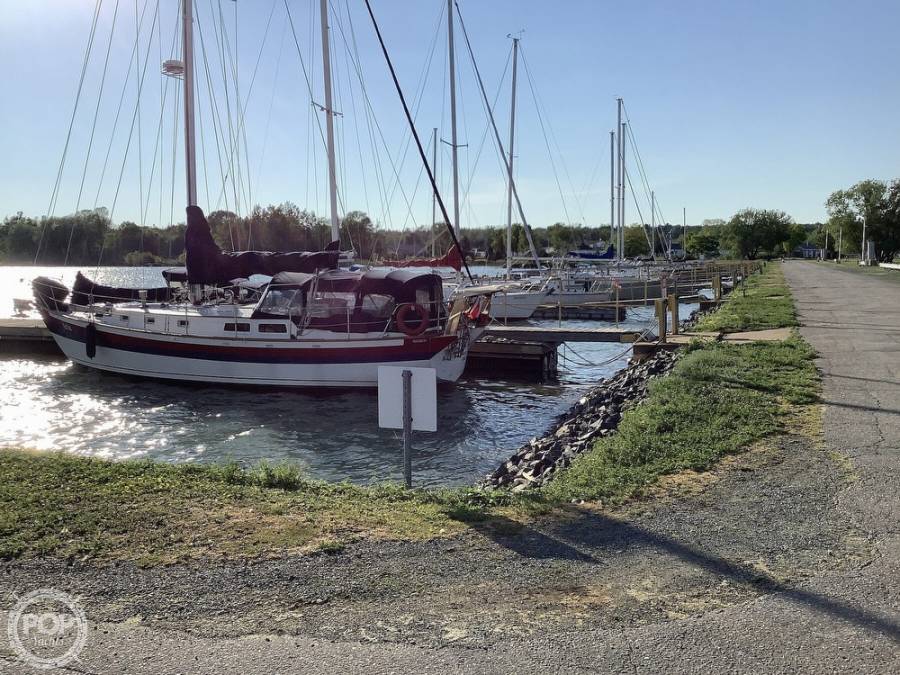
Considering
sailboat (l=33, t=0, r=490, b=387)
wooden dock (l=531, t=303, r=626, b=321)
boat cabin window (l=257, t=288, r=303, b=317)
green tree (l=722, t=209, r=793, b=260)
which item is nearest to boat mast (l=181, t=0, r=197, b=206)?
sailboat (l=33, t=0, r=490, b=387)

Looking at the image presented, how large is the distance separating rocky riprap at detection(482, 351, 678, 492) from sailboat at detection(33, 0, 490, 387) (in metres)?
5.00

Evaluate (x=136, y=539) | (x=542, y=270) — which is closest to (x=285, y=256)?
(x=136, y=539)

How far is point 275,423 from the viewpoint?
1655cm

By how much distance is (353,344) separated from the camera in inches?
763

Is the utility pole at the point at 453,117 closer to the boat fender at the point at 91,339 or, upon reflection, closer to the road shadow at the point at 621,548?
the boat fender at the point at 91,339

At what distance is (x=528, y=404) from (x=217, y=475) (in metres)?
12.4

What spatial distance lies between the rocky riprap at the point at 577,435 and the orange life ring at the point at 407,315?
15.8 feet

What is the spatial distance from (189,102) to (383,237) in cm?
1998

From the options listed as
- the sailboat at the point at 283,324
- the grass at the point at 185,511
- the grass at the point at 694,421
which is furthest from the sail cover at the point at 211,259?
the grass at the point at 185,511

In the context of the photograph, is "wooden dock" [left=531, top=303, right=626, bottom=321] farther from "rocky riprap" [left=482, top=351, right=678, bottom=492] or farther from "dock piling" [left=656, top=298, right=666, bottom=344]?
A: "rocky riprap" [left=482, top=351, right=678, bottom=492]

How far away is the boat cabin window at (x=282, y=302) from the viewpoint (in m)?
19.9

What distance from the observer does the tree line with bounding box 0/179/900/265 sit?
41.9 meters

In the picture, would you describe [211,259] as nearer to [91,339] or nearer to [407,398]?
[91,339]

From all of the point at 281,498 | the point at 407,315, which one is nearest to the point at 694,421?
the point at 281,498
